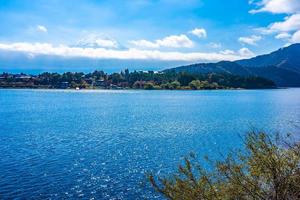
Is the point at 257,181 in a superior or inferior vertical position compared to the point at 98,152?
superior

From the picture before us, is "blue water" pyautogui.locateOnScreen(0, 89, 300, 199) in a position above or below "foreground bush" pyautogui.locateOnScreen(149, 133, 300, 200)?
below

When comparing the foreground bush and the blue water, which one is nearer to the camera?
the foreground bush

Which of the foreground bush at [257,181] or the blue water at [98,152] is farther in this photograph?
the blue water at [98,152]

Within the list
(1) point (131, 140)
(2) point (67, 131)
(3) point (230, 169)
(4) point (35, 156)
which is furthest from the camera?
(2) point (67, 131)

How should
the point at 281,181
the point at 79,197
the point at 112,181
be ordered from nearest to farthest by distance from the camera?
the point at 281,181 < the point at 79,197 < the point at 112,181

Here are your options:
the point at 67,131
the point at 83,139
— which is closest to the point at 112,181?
the point at 83,139

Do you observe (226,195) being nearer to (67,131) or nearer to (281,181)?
(281,181)

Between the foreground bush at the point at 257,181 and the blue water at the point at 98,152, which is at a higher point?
the foreground bush at the point at 257,181

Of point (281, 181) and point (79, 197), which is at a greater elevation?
point (281, 181)

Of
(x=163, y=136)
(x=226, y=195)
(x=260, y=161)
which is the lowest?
(x=163, y=136)

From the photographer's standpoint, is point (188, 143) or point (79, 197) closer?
point (79, 197)

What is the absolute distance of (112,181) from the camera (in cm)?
3794

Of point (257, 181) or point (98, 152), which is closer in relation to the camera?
point (257, 181)

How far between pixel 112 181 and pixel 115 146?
1972 centimetres
